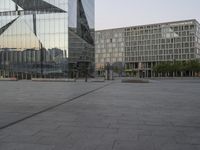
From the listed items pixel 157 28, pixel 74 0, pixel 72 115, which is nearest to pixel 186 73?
pixel 157 28

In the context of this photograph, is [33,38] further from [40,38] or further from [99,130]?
[99,130]

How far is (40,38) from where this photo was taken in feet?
226

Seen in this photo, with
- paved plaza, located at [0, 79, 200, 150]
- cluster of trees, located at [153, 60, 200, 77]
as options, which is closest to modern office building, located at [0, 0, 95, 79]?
cluster of trees, located at [153, 60, 200, 77]

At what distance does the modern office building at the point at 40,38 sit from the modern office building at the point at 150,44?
7515 centimetres

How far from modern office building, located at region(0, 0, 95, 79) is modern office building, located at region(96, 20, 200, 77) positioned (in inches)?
2959

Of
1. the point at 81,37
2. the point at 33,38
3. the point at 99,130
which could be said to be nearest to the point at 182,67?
the point at 81,37

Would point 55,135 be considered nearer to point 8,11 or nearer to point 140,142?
point 140,142

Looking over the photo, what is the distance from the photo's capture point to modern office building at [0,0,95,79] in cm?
6688

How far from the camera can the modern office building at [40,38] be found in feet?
219

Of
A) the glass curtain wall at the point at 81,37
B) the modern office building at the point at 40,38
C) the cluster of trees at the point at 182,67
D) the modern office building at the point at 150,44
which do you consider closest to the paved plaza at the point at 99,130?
the modern office building at the point at 40,38

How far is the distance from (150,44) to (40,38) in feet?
286

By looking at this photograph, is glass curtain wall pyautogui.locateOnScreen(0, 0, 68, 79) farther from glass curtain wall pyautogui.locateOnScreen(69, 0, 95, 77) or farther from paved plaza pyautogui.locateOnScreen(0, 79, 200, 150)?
paved plaza pyautogui.locateOnScreen(0, 79, 200, 150)

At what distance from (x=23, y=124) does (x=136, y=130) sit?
11.2 ft

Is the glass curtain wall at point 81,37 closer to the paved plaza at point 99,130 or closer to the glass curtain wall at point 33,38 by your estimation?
the glass curtain wall at point 33,38
